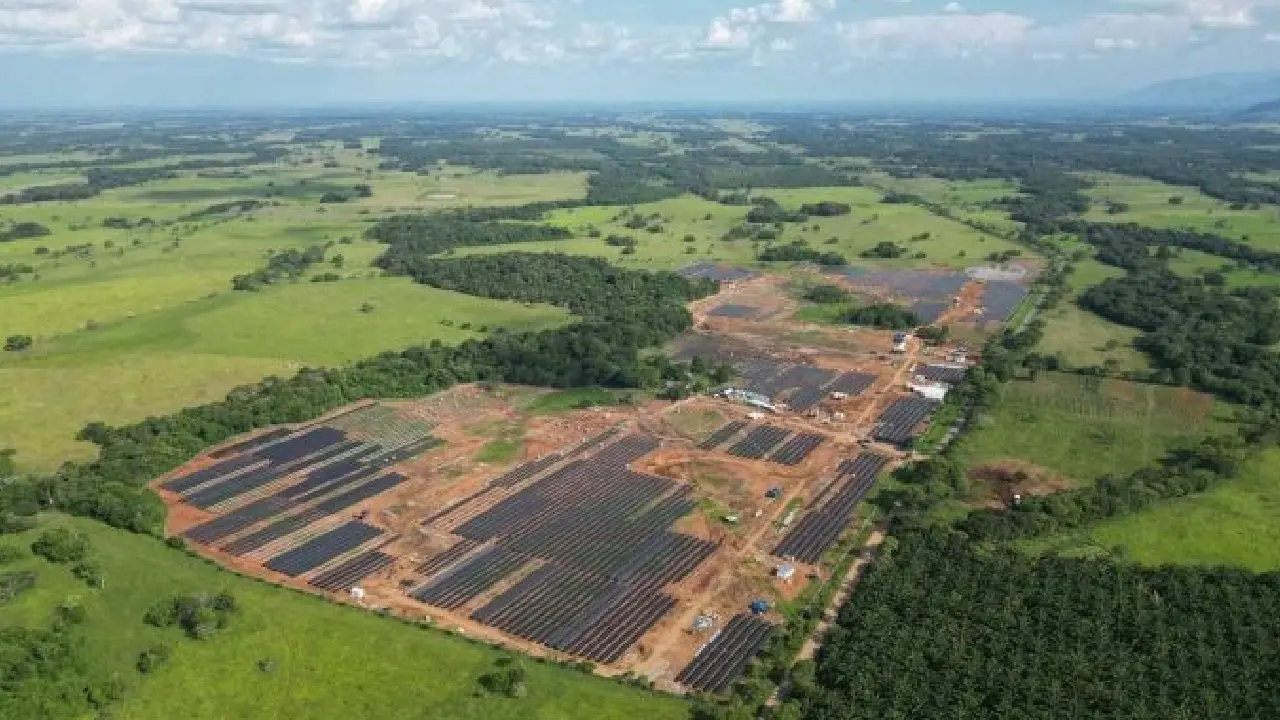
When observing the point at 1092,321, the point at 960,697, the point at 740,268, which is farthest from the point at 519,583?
the point at 740,268

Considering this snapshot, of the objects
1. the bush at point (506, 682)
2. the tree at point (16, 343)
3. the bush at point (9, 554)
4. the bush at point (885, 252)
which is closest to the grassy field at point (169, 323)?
the tree at point (16, 343)

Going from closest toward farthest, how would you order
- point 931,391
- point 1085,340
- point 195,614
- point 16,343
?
point 195,614
point 931,391
point 16,343
point 1085,340

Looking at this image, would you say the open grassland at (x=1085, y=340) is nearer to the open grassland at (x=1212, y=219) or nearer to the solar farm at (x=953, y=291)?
the solar farm at (x=953, y=291)

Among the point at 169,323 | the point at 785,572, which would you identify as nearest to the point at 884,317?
the point at 785,572

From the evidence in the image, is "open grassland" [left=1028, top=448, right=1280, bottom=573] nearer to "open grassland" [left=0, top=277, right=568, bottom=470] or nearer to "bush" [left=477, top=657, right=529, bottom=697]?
"bush" [left=477, top=657, right=529, bottom=697]

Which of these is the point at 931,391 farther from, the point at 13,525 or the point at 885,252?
the point at 13,525

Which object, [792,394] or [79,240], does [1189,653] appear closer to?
[792,394]
